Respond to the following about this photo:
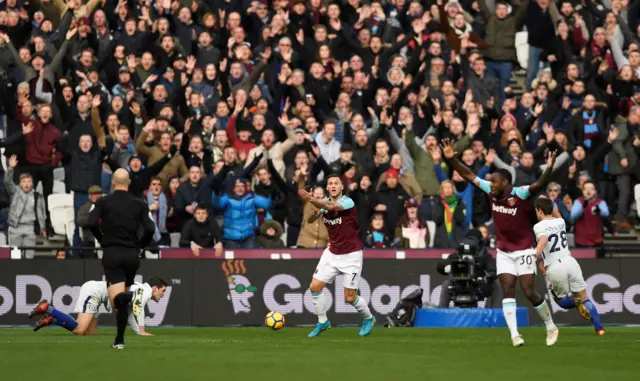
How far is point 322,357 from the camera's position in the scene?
15141mm

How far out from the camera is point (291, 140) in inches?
1053

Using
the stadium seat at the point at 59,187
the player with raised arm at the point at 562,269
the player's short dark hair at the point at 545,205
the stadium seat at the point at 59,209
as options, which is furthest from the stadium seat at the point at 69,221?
the player's short dark hair at the point at 545,205

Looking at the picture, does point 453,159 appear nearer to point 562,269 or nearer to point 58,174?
point 562,269

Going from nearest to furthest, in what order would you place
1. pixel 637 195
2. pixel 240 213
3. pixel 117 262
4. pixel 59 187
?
pixel 117 262
pixel 240 213
pixel 59 187
pixel 637 195

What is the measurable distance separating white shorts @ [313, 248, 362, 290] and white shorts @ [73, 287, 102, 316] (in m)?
3.63

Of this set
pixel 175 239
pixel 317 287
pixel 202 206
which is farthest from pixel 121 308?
pixel 175 239

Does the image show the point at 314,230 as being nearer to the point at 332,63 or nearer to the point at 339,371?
the point at 332,63

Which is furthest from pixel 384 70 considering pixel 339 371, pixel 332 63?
pixel 339 371

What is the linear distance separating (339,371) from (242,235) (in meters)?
12.4

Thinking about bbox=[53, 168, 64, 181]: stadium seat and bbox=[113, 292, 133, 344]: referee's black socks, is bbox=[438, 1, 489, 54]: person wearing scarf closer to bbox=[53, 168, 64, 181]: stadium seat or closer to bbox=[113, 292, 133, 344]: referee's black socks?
bbox=[53, 168, 64, 181]: stadium seat

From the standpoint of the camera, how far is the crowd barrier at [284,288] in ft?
82.9

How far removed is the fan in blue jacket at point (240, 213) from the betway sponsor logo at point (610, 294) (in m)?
6.55

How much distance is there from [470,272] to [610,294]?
331 cm

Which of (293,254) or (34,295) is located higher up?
(293,254)
